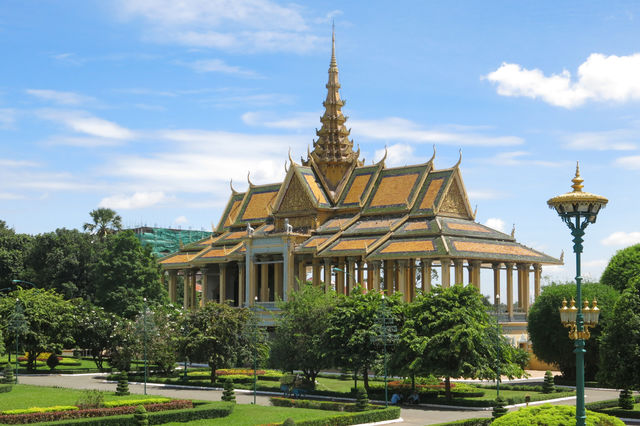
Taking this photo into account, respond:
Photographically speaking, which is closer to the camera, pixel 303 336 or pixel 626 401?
pixel 626 401

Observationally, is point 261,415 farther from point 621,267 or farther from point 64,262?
point 64,262

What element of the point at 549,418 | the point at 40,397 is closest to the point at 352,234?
the point at 40,397

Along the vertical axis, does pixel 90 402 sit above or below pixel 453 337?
below

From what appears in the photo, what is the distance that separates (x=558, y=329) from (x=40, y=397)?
2847 cm

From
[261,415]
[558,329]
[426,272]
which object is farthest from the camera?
[426,272]

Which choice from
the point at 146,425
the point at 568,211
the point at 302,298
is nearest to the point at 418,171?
the point at 302,298

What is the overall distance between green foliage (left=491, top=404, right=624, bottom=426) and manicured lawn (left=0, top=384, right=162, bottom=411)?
2143 cm

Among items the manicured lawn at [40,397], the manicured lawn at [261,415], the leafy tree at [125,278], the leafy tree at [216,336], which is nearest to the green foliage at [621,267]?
the leafy tree at [216,336]

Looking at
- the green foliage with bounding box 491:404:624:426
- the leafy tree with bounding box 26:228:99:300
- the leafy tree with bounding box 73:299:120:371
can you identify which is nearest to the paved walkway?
the leafy tree with bounding box 73:299:120:371

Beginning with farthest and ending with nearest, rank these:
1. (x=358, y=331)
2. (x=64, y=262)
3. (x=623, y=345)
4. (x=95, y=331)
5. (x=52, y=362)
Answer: (x=64, y=262), (x=95, y=331), (x=52, y=362), (x=358, y=331), (x=623, y=345)

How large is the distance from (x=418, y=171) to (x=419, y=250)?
10.1m

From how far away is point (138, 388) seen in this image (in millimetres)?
48844

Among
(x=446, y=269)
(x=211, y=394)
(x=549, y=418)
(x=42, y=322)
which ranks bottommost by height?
(x=211, y=394)

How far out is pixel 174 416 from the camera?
1345 inches
